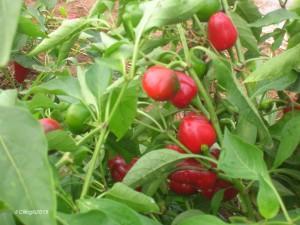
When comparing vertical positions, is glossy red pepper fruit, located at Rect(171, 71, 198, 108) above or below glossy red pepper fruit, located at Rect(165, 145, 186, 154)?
above

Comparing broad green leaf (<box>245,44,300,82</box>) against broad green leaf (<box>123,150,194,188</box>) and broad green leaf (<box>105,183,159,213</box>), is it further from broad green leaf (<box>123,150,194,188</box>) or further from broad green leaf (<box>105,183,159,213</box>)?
broad green leaf (<box>105,183,159,213</box>)

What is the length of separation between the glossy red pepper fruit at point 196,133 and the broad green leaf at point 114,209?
0.20 m

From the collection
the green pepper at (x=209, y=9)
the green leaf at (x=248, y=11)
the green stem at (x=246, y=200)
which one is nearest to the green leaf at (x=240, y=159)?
the green stem at (x=246, y=200)

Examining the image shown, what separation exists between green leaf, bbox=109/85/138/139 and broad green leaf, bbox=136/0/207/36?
9 centimetres

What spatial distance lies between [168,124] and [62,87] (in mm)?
201

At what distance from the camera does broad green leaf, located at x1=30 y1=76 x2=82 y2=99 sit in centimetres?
86

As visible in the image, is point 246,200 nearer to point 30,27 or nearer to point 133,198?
point 133,198

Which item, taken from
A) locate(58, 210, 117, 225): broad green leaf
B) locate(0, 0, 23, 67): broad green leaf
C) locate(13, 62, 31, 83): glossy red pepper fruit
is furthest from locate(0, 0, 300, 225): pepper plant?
locate(13, 62, 31, 83): glossy red pepper fruit

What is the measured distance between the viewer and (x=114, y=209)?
0.65m

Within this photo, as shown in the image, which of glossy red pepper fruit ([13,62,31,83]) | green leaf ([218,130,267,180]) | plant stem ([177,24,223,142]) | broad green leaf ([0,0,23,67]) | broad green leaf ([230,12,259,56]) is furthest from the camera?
glossy red pepper fruit ([13,62,31,83])

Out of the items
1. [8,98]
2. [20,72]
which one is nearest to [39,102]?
[8,98]

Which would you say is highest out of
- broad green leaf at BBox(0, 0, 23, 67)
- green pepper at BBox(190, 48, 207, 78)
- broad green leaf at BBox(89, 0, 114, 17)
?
broad green leaf at BBox(0, 0, 23, 67)

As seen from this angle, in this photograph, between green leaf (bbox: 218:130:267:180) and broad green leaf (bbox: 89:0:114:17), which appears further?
broad green leaf (bbox: 89:0:114:17)

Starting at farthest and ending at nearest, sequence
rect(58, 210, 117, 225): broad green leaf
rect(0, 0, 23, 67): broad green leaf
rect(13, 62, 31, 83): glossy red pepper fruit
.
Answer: rect(13, 62, 31, 83): glossy red pepper fruit → rect(58, 210, 117, 225): broad green leaf → rect(0, 0, 23, 67): broad green leaf
